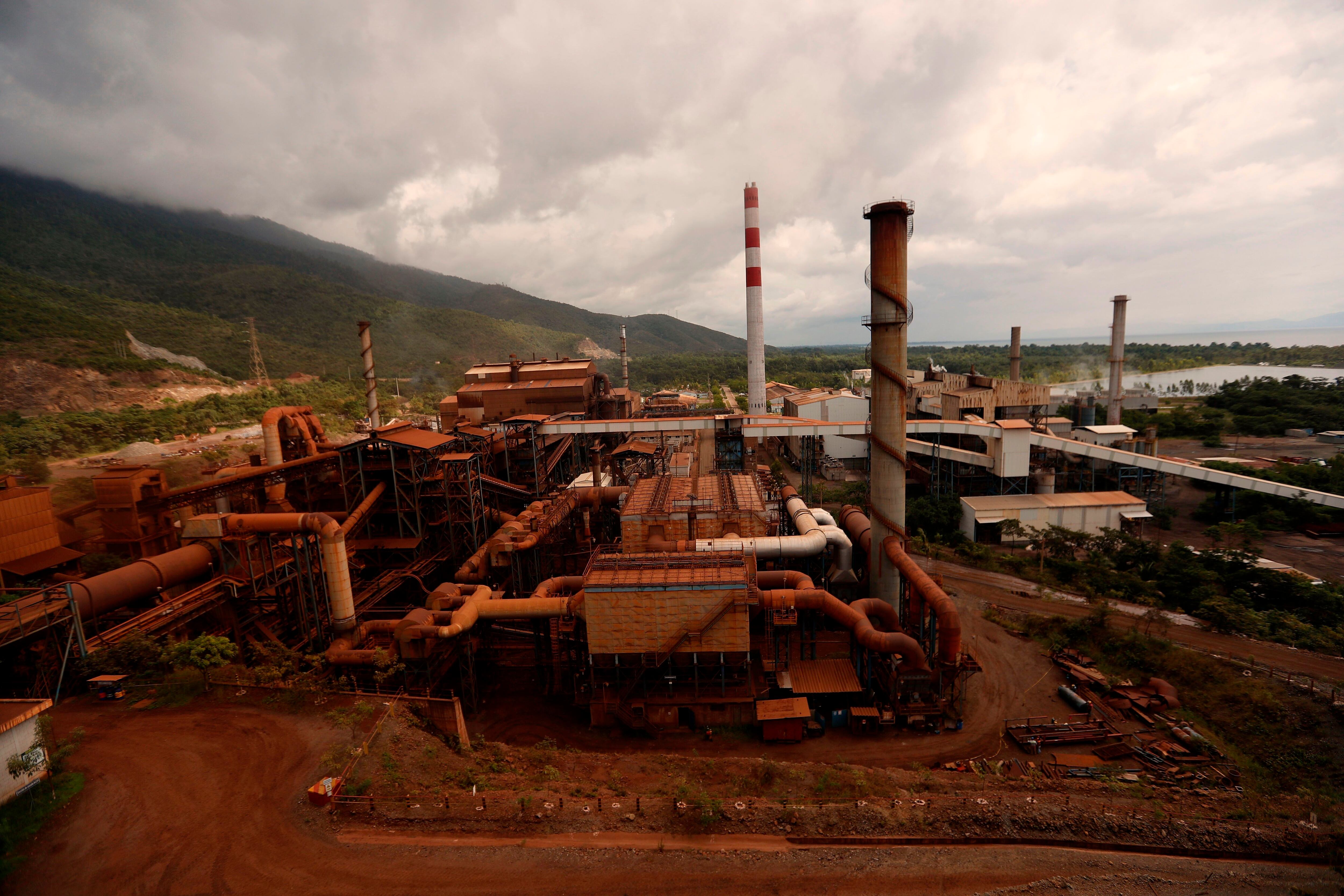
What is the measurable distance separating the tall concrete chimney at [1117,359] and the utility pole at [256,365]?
3597 inches

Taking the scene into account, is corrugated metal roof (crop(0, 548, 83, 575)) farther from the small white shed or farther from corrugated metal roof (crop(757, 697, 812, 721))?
corrugated metal roof (crop(757, 697, 812, 721))

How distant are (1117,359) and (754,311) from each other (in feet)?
135

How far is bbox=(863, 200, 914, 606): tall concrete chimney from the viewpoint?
80.6 ft

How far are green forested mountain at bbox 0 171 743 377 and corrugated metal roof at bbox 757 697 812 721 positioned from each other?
71.5 metres

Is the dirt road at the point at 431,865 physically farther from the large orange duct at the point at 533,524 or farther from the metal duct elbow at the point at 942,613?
the large orange duct at the point at 533,524

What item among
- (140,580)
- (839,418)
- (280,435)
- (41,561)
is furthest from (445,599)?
(839,418)

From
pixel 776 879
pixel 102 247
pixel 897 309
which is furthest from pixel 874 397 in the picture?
pixel 102 247

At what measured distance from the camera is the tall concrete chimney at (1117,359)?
61.6 meters

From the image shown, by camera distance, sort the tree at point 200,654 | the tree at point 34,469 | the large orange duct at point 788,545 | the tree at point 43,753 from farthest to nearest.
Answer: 1. the tree at point 34,469
2. the large orange duct at point 788,545
3. the tree at point 200,654
4. the tree at point 43,753

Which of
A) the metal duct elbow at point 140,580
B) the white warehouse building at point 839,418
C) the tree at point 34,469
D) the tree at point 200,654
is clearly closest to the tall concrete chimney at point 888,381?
the tree at point 200,654

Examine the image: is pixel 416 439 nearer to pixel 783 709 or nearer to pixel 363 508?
pixel 363 508

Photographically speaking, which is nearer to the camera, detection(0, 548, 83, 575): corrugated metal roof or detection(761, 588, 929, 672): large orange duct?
detection(761, 588, 929, 672): large orange duct

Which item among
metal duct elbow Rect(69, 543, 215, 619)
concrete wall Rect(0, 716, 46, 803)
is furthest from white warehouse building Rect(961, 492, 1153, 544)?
concrete wall Rect(0, 716, 46, 803)

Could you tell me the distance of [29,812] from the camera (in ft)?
38.4
